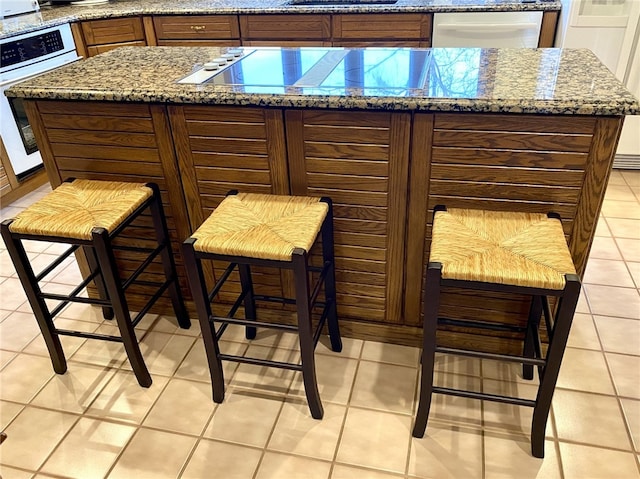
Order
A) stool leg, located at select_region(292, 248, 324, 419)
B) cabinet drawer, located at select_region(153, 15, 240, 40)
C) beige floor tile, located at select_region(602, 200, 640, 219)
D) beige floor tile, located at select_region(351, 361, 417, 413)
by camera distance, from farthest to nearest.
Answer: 1. cabinet drawer, located at select_region(153, 15, 240, 40)
2. beige floor tile, located at select_region(602, 200, 640, 219)
3. beige floor tile, located at select_region(351, 361, 417, 413)
4. stool leg, located at select_region(292, 248, 324, 419)

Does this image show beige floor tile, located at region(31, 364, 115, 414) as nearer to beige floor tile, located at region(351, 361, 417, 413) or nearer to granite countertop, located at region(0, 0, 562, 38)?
beige floor tile, located at region(351, 361, 417, 413)

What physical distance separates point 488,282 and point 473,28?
2285mm

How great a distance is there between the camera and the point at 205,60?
209cm

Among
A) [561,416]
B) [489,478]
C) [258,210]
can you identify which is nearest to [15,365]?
[258,210]

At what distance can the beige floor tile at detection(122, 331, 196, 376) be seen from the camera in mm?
1999

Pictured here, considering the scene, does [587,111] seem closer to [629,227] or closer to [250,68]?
[250,68]

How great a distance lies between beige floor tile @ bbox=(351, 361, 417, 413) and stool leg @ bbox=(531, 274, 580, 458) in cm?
40

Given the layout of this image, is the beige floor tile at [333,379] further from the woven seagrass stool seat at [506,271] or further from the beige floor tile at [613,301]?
the beige floor tile at [613,301]

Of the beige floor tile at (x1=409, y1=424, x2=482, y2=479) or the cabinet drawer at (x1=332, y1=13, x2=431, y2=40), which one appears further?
the cabinet drawer at (x1=332, y1=13, x2=431, y2=40)

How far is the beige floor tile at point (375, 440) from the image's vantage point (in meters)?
1.61

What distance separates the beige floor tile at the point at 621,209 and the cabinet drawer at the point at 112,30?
3223 millimetres

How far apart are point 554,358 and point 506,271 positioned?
1.02ft

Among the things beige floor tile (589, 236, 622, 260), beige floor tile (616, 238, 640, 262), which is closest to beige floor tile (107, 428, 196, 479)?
beige floor tile (589, 236, 622, 260)

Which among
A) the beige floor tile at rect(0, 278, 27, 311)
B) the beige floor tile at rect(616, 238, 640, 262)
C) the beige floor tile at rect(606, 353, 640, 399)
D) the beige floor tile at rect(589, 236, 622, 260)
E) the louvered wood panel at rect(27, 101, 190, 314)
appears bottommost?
the beige floor tile at rect(0, 278, 27, 311)
